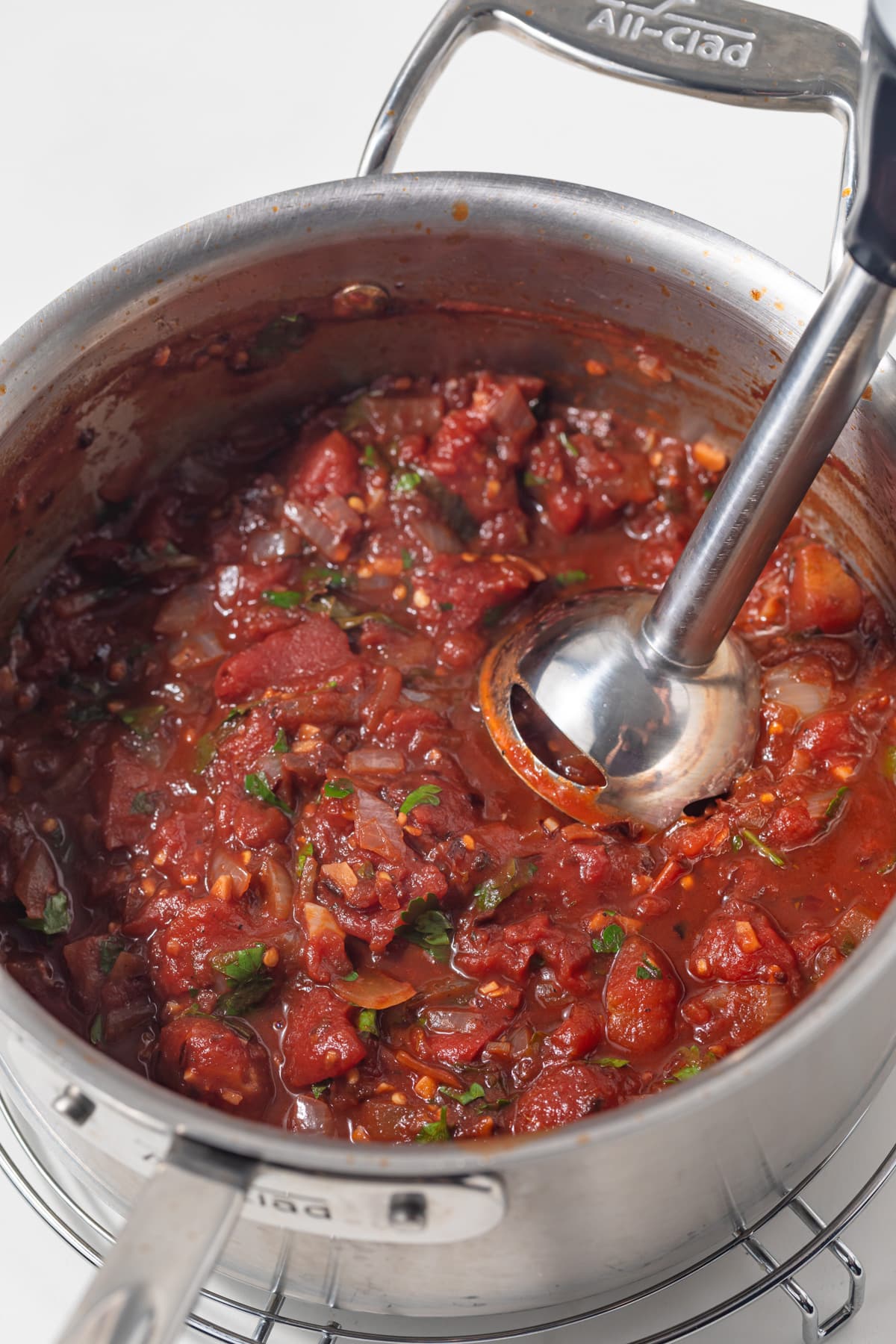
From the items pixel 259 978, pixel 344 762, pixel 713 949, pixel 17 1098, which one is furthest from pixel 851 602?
pixel 17 1098

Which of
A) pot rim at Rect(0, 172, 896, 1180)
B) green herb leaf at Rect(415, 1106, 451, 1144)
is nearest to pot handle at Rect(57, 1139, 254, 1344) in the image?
pot rim at Rect(0, 172, 896, 1180)

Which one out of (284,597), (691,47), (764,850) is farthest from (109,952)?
(691,47)

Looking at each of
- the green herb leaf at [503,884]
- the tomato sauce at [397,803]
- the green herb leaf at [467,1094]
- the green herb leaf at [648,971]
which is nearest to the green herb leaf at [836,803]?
the tomato sauce at [397,803]

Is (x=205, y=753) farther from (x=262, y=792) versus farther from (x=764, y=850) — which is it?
(x=764, y=850)

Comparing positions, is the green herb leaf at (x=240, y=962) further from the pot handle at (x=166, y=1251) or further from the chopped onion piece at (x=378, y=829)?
the pot handle at (x=166, y=1251)

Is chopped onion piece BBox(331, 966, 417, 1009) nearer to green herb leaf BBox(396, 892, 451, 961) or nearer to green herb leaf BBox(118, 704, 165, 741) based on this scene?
green herb leaf BBox(396, 892, 451, 961)
